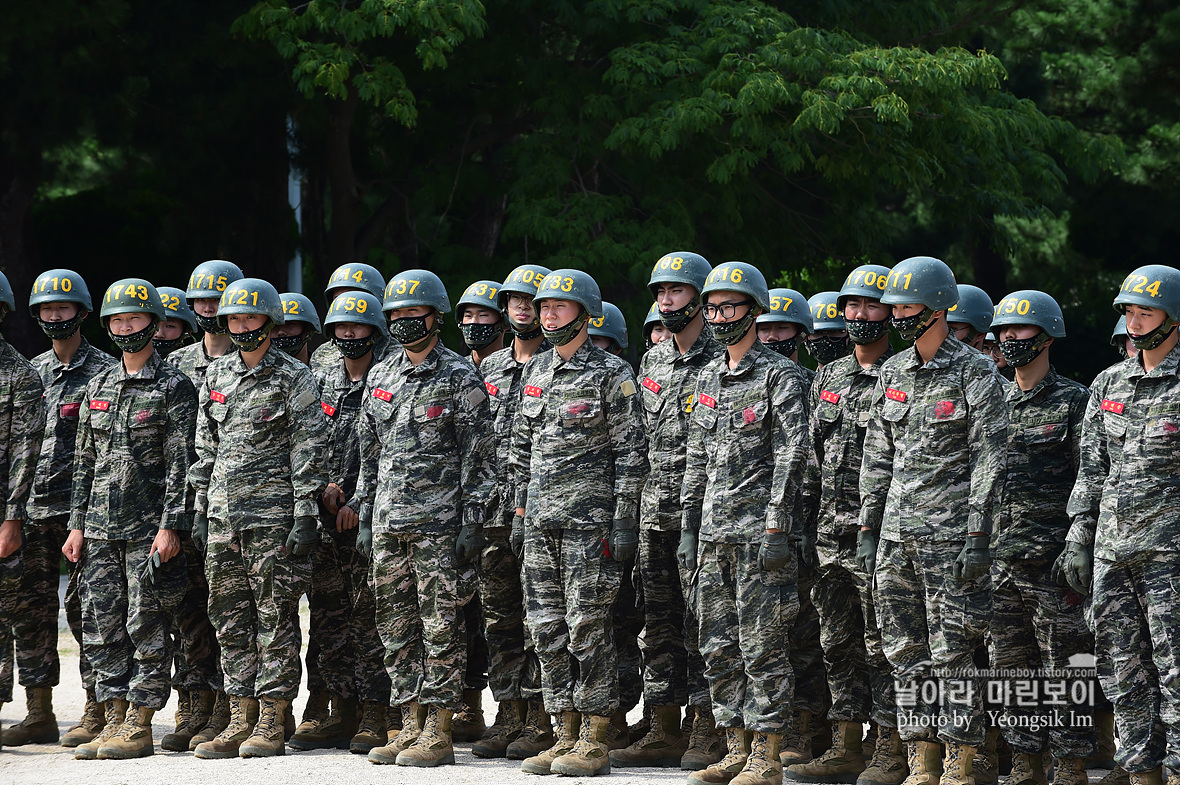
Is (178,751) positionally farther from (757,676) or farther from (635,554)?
(757,676)

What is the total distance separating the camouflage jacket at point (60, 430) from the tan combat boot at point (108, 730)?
1270mm

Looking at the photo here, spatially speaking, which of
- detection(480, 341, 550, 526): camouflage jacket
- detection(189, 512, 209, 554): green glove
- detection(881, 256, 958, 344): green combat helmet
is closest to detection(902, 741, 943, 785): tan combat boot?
detection(881, 256, 958, 344): green combat helmet

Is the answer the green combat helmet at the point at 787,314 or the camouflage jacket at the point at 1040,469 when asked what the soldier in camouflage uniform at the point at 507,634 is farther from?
the camouflage jacket at the point at 1040,469

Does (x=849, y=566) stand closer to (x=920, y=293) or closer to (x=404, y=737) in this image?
(x=920, y=293)

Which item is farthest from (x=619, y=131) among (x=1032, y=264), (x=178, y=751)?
(x=1032, y=264)

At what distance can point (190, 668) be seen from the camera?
345 inches

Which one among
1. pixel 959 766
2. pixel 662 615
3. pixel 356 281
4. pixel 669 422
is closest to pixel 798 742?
pixel 662 615

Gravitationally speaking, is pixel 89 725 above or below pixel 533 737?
above

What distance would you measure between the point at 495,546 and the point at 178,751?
229 centimetres

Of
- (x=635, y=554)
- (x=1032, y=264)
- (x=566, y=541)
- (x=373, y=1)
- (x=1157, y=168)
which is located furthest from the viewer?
(x=1032, y=264)

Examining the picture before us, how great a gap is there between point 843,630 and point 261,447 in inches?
139

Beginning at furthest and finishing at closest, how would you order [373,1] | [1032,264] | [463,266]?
[1032,264]
[463,266]
[373,1]

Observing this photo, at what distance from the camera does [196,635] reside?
877cm

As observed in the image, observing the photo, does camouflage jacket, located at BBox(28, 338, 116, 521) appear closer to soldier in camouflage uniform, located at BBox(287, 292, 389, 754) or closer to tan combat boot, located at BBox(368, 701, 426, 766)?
soldier in camouflage uniform, located at BBox(287, 292, 389, 754)
